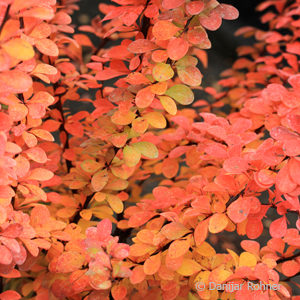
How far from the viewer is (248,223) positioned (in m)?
0.58

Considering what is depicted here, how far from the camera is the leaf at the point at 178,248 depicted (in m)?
0.53

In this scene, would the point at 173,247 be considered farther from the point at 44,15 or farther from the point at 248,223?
the point at 44,15

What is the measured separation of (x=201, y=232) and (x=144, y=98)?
0.22 m

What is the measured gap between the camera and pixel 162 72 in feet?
1.74

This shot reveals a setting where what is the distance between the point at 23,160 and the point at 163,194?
0.25 metres

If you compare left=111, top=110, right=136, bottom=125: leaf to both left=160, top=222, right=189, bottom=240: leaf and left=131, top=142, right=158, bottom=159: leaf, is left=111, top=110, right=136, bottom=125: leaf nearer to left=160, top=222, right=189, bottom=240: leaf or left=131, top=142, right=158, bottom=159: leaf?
left=131, top=142, right=158, bottom=159: leaf

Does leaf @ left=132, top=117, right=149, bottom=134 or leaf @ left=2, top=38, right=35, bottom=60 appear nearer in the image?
leaf @ left=2, top=38, right=35, bottom=60

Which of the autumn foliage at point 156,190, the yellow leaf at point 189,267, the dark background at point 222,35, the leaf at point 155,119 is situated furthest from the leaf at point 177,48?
the dark background at point 222,35

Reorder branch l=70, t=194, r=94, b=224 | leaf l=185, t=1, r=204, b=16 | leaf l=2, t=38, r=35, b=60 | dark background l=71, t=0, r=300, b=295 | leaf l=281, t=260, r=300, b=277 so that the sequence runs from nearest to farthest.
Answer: leaf l=2, t=38, r=35, b=60 → leaf l=185, t=1, r=204, b=16 → leaf l=281, t=260, r=300, b=277 → branch l=70, t=194, r=94, b=224 → dark background l=71, t=0, r=300, b=295

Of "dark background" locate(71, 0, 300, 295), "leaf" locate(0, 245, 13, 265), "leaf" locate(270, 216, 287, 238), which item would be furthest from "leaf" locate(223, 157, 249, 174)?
"dark background" locate(71, 0, 300, 295)

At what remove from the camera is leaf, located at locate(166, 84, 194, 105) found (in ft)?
1.90

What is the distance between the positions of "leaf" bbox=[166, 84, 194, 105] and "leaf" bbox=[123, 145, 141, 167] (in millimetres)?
109

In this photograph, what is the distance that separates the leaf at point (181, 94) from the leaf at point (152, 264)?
0.25 meters

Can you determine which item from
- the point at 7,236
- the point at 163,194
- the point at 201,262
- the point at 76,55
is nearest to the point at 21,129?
the point at 7,236
